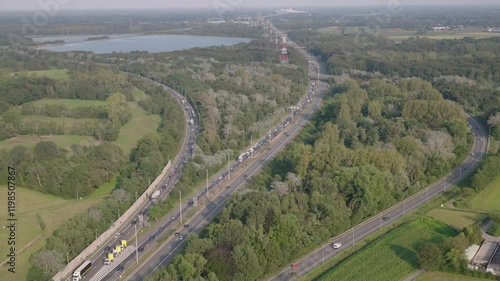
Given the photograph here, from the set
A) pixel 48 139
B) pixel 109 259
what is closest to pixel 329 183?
pixel 109 259

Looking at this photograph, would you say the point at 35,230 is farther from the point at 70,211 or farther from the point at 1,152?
the point at 1,152

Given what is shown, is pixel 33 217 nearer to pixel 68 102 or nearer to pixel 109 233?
pixel 109 233

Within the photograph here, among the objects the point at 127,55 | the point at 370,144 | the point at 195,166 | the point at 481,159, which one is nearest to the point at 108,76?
the point at 127,55

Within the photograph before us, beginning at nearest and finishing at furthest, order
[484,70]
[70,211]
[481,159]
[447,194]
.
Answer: [70,211], [447,194], [481,159], [484,70]

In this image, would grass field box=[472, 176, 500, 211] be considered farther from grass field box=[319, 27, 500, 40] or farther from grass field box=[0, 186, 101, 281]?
grass field box=[319, 27, 500, 40]

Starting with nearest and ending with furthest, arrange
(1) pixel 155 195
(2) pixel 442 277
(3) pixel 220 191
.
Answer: (2) pixel 442 277, (1) pixel 155 195, (3) pixel 220 191

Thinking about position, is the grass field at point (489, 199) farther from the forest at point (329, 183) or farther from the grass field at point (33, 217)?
the grass field at point (33, 217)

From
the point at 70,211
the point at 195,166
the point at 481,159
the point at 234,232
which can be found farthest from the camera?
the point at 481,159

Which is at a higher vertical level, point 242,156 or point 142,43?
point 242,156
